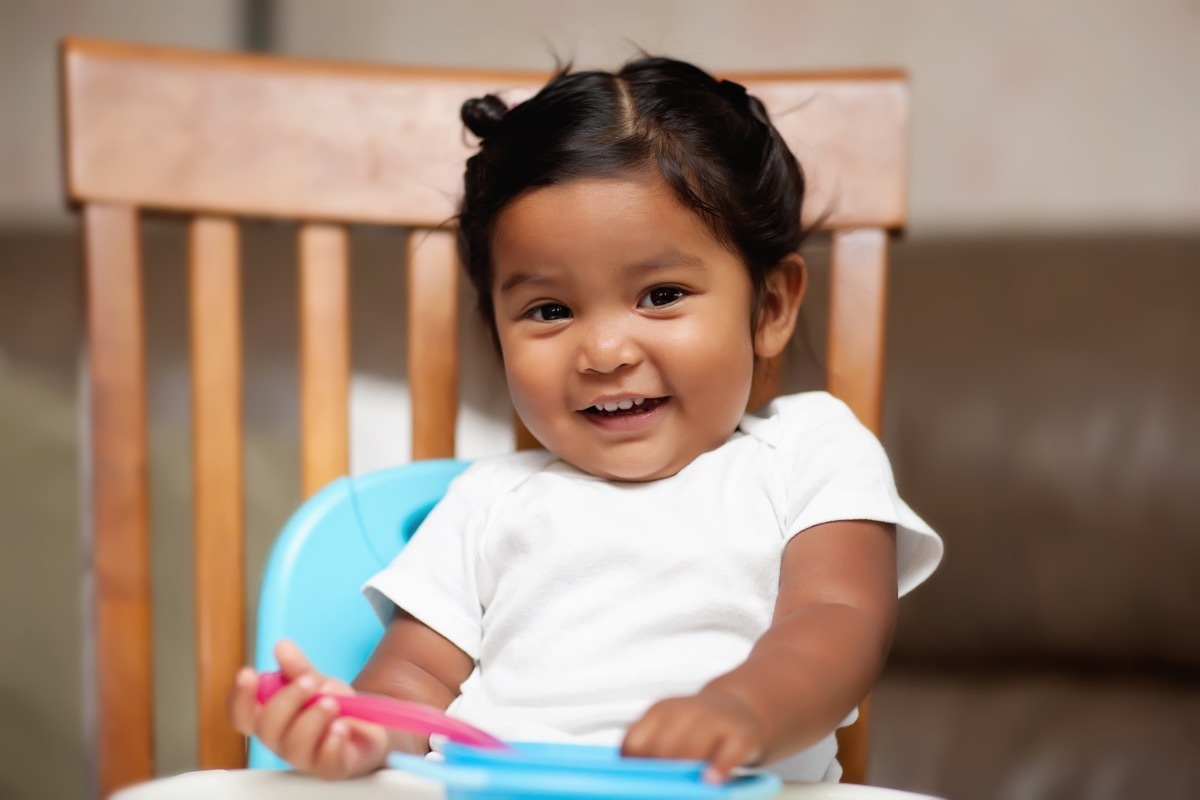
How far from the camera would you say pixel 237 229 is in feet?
2.74

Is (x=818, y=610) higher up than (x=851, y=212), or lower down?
lower down

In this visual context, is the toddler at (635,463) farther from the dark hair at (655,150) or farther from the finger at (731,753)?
the finger at (731,753)

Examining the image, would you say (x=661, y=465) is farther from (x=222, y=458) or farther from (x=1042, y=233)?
(x=1042, y=233)

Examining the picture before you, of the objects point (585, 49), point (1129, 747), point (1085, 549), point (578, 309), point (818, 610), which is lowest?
point (1129, 747)

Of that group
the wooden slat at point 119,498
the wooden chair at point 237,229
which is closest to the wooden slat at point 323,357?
the wooden chair at point 237,229

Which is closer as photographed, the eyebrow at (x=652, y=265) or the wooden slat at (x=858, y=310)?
the eyebrow at (x=652, y=265)

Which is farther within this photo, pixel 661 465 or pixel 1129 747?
pixel 1129 747

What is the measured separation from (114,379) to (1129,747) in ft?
3.06

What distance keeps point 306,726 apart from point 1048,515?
2.73 feet

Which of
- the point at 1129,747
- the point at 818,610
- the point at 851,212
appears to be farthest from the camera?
the point at 1129,747

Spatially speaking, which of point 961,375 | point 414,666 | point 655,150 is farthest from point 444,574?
point 961,375

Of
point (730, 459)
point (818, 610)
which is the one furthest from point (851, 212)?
point (818, 610)

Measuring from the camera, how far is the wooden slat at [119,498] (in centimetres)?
80

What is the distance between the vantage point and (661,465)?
0.71 meters
